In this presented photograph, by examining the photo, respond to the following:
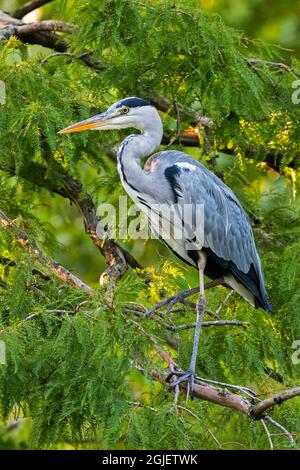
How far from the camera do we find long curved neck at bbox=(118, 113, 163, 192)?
459cm

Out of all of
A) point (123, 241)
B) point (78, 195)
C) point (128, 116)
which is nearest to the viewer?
point (128, 116)

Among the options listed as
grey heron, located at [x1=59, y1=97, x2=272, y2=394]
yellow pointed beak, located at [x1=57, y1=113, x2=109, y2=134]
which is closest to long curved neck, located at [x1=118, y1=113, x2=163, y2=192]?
grey heron, located at [x1=59, y1=97, x2=272, y2=394]

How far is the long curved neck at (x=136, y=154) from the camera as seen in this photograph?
4586mm

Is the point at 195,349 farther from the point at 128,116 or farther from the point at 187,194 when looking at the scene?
the point at 128,116

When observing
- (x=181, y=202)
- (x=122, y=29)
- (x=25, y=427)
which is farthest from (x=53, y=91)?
(x=25, y=427)

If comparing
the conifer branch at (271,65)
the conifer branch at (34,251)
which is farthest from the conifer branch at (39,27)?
the conifer branch at (34,251)

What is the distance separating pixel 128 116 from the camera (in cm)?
462

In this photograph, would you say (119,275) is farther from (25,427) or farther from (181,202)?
(25,427)

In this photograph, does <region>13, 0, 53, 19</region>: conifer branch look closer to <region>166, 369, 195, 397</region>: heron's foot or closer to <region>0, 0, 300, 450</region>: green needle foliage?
<region>0, 0, 300, 450</region>: green needle foliage

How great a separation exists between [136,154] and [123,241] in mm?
625

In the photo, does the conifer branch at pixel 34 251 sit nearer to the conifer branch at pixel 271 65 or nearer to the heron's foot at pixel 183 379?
the heron's foot at pixel 183 379

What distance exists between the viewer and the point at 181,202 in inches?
183

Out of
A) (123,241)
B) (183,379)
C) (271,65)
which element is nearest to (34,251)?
(183,379)

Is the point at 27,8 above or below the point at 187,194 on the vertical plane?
above
